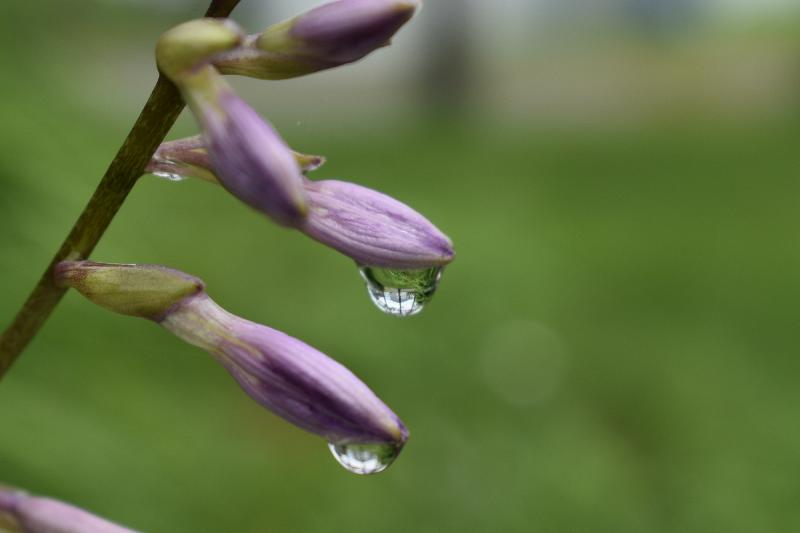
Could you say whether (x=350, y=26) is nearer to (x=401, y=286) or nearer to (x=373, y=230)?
(x=373, y=230)

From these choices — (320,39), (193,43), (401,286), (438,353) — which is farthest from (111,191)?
(438,353)

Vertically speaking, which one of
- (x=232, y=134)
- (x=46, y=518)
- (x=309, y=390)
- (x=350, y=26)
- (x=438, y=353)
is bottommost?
(x=438, y=353)

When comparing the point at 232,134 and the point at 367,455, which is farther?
the point at 367,455

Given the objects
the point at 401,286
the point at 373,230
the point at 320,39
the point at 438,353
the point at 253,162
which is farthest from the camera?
the point at 438,353

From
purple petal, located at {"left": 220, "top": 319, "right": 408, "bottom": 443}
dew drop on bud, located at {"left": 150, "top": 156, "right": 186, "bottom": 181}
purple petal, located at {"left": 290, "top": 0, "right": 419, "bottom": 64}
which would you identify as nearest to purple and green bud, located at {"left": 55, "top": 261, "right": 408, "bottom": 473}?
purple petal, located at {"left": 220, "top": 319, "right": 408, "bottom": 443}

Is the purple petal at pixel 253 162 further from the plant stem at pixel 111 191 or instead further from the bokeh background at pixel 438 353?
the bokeh background at pixel 438 353

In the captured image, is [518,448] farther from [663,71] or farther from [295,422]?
[663,71]

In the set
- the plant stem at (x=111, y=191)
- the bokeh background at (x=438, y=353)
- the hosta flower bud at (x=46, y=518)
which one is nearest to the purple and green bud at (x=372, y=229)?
the plant stem at (x=111, y=191)
